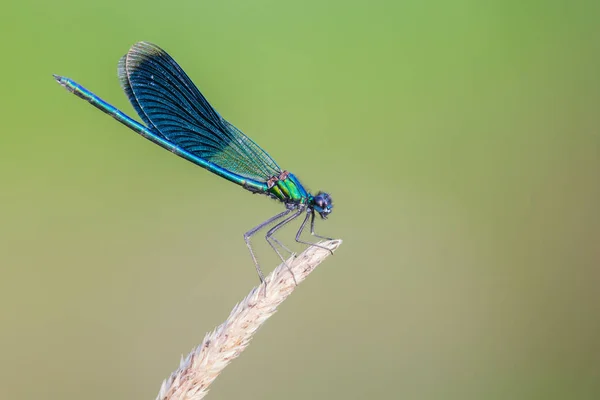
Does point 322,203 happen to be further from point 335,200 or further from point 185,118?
point 335,200

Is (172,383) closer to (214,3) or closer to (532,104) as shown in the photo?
(214,3)

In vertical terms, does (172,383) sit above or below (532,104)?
above

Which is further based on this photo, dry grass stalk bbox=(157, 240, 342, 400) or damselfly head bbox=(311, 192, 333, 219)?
damselfly head bbox=(311, 192, 333, 219)

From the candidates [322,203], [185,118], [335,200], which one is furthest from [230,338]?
[335,200]

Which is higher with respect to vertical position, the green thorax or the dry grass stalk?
the green thorax

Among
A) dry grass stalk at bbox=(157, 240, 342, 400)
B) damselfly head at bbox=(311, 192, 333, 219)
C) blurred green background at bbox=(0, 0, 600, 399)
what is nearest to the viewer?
dry grass stalk at bbox=(157, 240, 342, 400)

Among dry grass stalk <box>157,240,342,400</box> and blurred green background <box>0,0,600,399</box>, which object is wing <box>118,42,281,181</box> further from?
blurred green background <box>0,0,600,399</box>

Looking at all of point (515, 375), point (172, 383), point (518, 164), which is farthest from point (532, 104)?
point (172, 383)

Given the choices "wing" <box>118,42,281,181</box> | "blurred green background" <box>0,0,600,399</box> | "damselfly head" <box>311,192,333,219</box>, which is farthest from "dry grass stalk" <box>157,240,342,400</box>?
"blurred green background" <box>0,0,600,399</box>
